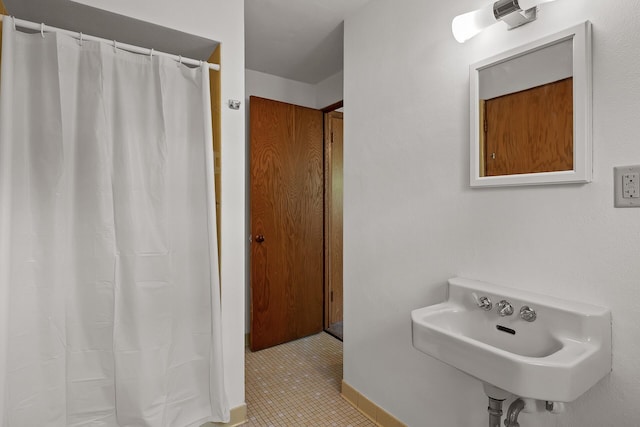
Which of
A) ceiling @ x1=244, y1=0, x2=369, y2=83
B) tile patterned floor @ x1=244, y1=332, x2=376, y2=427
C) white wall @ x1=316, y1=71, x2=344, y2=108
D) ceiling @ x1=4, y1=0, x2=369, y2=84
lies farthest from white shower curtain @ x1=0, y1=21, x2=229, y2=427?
white wall @ x1=316, y1=71, x2=344, y2=108

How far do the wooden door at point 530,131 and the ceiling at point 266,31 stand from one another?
1180mm

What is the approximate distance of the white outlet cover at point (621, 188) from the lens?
99 centimetres

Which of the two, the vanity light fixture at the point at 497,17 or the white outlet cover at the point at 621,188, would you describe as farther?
the vanity light fixture at the point at 497,17

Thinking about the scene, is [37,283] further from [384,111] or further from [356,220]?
[384,111]

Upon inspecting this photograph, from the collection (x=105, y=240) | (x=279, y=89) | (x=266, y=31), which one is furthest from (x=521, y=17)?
(x=279, y=89)

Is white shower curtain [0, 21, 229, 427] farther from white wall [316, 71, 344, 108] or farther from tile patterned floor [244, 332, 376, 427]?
white wall [316, 71, 344, 108]

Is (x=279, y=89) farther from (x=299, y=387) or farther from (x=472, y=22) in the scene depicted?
(x=299, y=387)

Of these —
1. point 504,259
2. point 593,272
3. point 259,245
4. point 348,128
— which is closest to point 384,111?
point 348,128

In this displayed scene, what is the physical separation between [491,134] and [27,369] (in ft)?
7.07

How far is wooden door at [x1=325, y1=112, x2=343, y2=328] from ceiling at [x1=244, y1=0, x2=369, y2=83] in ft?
1.80

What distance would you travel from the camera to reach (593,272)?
1.09 metres

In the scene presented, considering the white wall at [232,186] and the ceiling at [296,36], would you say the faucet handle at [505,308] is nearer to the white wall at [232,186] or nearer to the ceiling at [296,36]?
the white wall at [232,186]

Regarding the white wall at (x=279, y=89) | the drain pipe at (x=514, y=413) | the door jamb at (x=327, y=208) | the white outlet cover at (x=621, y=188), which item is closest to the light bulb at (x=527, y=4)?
the white outlet cover at (x=621, y=188)

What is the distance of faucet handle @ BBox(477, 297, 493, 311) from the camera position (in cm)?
130
